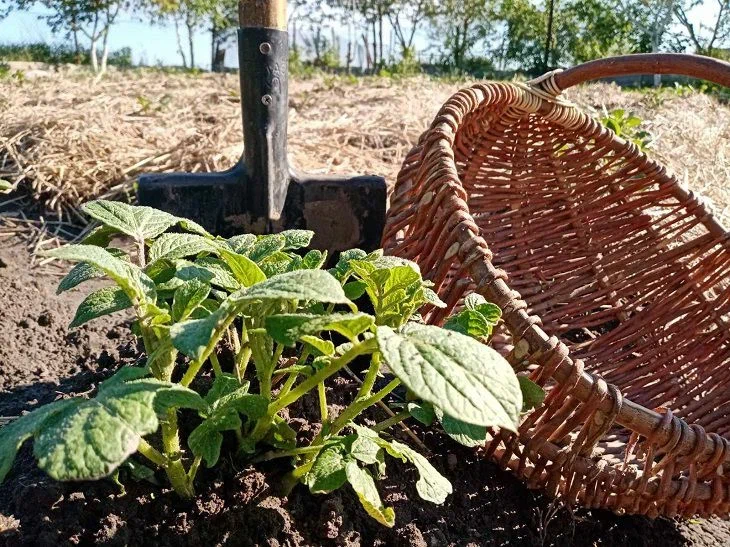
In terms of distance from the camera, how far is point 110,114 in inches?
108

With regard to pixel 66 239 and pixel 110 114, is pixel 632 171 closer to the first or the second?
pixel 66 239

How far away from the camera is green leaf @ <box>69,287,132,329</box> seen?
728mm

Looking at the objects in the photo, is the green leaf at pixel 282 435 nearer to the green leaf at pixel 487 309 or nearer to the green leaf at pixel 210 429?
the green leaf at pixel 210 429

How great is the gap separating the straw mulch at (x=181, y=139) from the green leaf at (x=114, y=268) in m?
1.48

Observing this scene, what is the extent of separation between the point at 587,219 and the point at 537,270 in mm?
189

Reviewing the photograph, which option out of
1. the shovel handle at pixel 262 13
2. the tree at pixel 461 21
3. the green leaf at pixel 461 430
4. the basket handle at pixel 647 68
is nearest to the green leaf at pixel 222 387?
the green leaf at pixel 461 430

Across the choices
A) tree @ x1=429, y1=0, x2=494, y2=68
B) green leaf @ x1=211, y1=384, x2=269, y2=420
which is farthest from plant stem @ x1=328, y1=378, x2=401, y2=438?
tree @ x1=429, y1=0, x2=494, y2=68

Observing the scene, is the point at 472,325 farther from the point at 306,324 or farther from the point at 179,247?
the point at 179,247

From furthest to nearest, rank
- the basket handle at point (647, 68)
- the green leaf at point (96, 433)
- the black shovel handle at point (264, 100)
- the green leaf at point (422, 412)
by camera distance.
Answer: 1. the black shovel handle at point (264, 100)
2. the basket handle at point (647, 68)
3. the green leaf at point (422, 412)
4. the green leaf at point (96, 433)

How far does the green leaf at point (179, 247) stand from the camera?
764mm

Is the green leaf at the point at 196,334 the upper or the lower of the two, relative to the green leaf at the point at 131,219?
lower

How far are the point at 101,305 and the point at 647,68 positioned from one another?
1230 mm

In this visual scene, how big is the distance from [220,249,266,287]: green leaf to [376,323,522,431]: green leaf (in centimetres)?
17

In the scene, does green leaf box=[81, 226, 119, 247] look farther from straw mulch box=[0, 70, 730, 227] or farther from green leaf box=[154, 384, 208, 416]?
straw mulch box=[0, 70, 730, 227]
